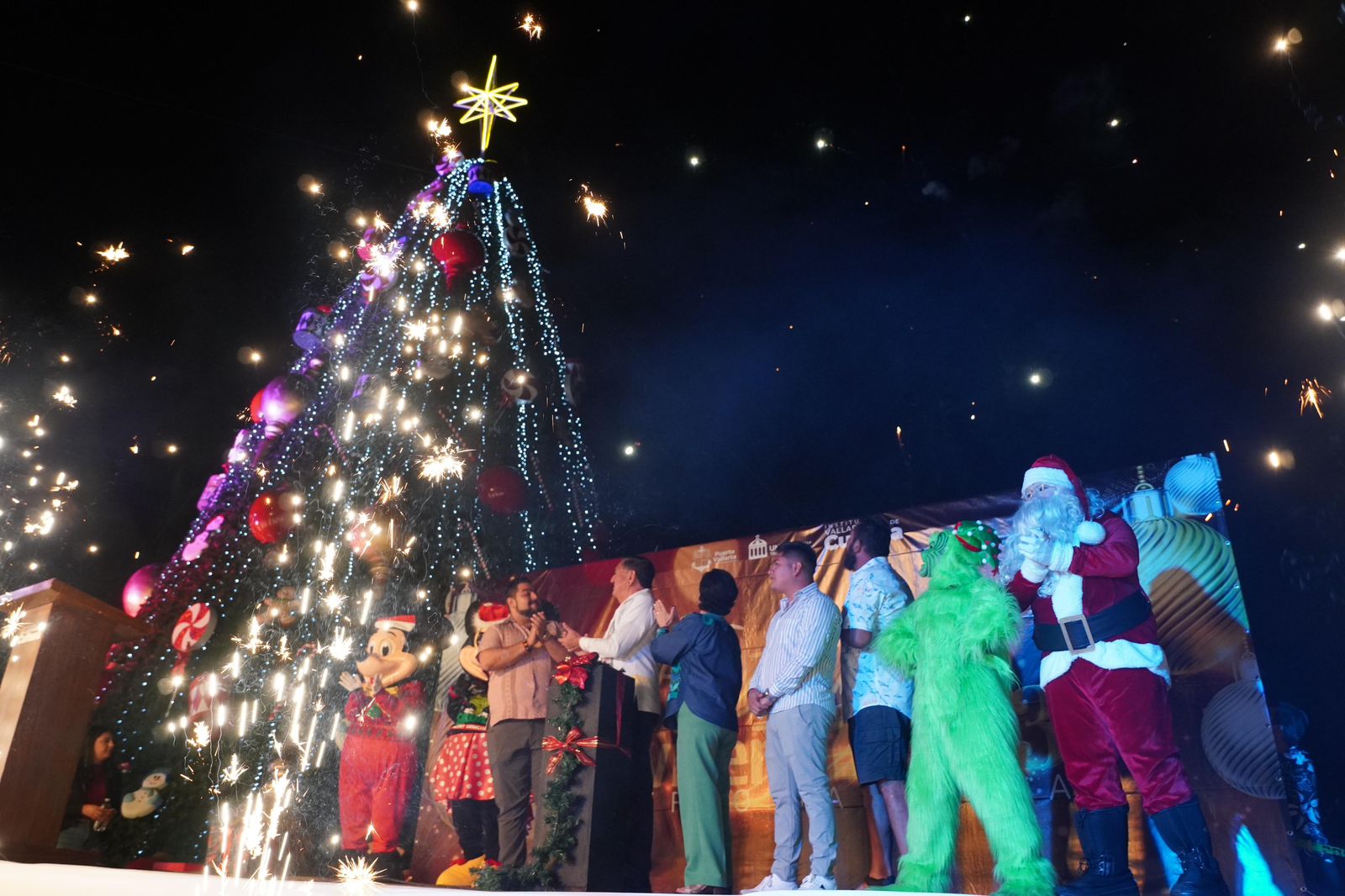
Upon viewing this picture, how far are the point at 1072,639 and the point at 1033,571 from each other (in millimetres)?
337

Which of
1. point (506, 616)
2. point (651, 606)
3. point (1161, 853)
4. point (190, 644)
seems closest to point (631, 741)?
point (651, 606)

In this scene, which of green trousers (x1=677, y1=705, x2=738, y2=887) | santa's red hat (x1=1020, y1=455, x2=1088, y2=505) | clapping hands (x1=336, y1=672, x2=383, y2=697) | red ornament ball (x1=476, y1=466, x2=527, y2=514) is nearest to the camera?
santa's red hat (x1=1020, y1=455, x2=1088, y2=505)

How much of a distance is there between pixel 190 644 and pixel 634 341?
441 centimetres

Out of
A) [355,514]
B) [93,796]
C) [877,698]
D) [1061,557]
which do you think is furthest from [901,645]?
[93,796]

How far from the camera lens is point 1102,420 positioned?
5668mm

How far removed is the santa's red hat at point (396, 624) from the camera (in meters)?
6.13

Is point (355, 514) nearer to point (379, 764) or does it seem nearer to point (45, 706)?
point (379, 764)

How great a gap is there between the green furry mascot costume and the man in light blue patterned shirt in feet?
0.72

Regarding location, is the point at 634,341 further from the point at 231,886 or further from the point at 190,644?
the point at 231,886

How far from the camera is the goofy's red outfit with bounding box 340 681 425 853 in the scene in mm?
5801

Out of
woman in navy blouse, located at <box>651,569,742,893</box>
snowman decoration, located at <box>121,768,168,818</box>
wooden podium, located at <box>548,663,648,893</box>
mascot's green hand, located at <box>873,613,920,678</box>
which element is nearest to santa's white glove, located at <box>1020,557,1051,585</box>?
mascot's green hand, located at <box>873,613,920,678</box>

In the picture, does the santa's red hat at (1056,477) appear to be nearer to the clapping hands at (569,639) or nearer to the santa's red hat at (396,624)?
the clapping hands at (569,639)

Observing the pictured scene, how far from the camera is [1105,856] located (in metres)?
3.53

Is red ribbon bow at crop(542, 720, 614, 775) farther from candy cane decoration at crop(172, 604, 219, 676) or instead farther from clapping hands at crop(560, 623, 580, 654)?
candy cane decoration at crop(172, 604, 219, 676)
